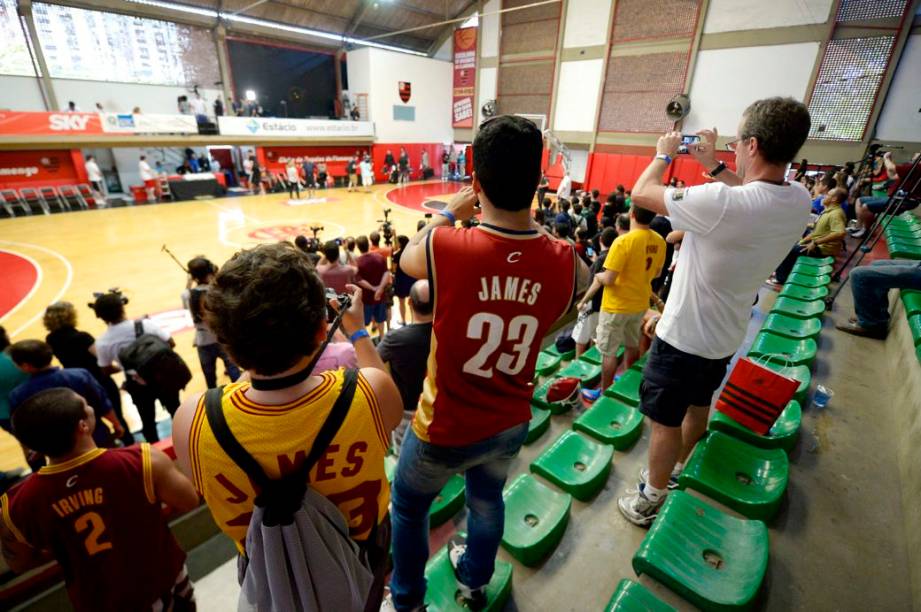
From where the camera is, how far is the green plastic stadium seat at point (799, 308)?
4227 millimetres

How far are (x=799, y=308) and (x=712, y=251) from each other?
3.76 meters

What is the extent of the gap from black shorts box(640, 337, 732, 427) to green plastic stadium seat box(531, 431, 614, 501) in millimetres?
567

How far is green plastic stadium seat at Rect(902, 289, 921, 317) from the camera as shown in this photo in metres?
3.23

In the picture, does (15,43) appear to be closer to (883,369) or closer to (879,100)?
(883,369)

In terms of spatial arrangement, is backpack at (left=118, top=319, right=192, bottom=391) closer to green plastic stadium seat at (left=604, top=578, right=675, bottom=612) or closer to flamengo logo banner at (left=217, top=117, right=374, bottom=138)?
green plastic stadium seat at (left=604, top=578, right=675, bottom=612)

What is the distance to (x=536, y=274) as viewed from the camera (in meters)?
1.20

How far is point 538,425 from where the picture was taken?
2.88 m

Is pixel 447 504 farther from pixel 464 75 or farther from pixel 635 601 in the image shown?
pixel 464 75

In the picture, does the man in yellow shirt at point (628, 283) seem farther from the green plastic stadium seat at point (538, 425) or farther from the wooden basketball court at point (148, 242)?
the wooden basketball court at point (148, 242)

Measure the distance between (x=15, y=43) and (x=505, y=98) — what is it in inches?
720

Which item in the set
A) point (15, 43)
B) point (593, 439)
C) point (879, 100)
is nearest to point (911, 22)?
point (879, 100)

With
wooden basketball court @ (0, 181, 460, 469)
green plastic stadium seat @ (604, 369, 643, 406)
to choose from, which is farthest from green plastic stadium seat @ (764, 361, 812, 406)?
wooden basketball court @ (0, 181, 460, 469)

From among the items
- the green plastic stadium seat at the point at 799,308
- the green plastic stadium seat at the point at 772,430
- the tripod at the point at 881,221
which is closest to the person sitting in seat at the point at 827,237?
the tripod at the point at 881,221

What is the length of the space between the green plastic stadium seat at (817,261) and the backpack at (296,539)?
7.50 m
